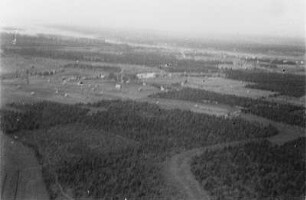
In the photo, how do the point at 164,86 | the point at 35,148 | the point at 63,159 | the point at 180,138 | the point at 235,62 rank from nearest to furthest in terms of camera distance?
the point at 63,159 < the point at 35,148 < the point at 180,138 < the point at 164,86 < the point at 235,62

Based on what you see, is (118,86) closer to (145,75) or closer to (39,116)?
(145,75)

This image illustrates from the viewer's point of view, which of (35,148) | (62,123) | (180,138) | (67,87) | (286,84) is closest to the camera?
(35,148)

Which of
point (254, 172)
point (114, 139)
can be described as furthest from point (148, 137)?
point (254, 172)

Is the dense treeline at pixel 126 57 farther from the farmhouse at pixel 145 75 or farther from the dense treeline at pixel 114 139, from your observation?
the dense treeline at pixel 114 139

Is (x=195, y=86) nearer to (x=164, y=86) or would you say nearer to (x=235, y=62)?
(x=164, y=86)

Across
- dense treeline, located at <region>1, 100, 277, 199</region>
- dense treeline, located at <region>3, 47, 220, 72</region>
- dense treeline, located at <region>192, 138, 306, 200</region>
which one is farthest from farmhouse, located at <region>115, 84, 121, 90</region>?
dense treeline, located at <region>192, 138, 306, 200</region>

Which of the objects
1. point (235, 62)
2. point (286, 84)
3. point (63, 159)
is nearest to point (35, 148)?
point (63, 159)
